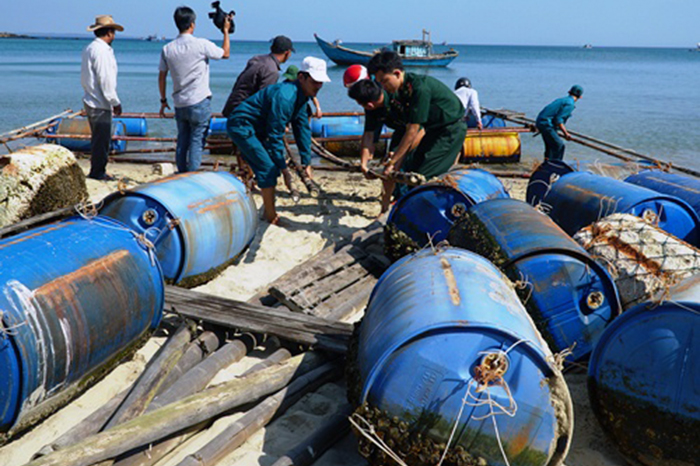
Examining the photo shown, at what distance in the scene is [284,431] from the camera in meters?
3.62

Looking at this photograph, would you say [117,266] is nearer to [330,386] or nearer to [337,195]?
[330,386]

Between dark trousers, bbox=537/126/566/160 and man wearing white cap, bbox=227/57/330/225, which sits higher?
man wearing white cap, bbox=227/57/330/225

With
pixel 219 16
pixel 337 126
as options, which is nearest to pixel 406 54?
pixel 337 126

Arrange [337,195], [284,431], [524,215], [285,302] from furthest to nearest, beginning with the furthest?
[337,195]
[285,302]
[524,215]
[284,431]

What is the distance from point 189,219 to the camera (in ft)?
16.6

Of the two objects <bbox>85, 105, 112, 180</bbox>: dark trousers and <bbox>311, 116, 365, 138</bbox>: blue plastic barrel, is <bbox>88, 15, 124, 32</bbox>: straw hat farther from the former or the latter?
<bbox>311, 116, 365, 138</bbox>: blue plastic barrel

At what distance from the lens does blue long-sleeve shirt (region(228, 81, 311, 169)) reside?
252 inches

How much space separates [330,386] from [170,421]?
1149 mm

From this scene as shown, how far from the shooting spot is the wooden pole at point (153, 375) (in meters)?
3.50

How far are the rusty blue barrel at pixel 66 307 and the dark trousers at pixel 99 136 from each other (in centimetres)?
473

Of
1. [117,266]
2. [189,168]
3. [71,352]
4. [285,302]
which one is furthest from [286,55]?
[71,352]

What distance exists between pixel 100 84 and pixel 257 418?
20.5ft

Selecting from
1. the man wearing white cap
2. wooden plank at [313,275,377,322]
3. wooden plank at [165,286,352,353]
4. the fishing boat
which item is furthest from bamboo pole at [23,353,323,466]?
the fishing boat

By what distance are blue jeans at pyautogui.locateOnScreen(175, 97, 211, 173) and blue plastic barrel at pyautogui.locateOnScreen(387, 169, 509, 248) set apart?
3.03 m
